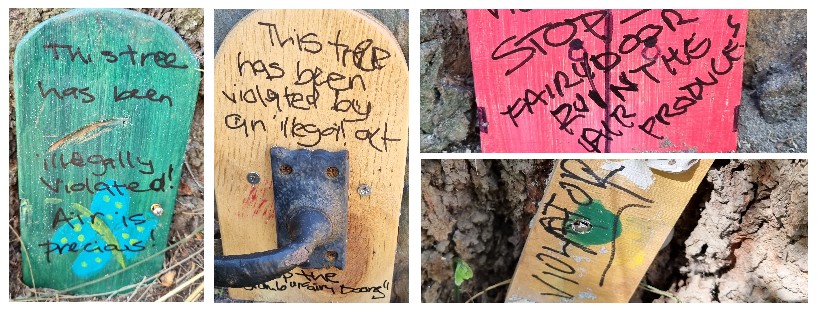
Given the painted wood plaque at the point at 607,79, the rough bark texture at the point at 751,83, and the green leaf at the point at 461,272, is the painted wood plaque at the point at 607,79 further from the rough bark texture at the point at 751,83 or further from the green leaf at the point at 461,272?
the green leaf at the point at 461,272

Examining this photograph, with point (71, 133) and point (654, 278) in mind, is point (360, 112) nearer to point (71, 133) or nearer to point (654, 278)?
point (71, 133)

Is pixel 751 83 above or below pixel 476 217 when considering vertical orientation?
above

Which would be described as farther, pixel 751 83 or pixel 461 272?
pixel 461 272

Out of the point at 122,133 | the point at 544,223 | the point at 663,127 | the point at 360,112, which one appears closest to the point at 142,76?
the point at 122,133

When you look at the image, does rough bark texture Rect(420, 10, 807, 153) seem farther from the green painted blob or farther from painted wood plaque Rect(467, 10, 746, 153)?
the green painted blob

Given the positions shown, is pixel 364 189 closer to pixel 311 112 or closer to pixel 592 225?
pixel 311 112

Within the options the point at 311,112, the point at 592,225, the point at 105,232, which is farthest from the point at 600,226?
the point at 105,232

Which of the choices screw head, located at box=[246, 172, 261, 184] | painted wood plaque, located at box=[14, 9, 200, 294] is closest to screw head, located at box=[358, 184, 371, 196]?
Result: screw head, located at box=[246, 172, 261, 184]
